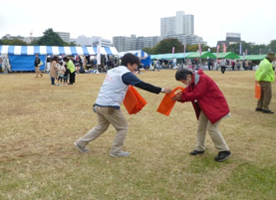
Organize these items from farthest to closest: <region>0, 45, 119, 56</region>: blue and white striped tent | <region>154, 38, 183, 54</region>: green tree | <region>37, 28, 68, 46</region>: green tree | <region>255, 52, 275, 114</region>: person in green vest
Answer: <region>154, 38, 183, 54</region>: green tree → <region>37, 28, 68, 46</region>: green tree → <region>0, 45, 119, 56</region>: blue and white striped tent → <region>255, 52, 275, 114</region>: person in green vest

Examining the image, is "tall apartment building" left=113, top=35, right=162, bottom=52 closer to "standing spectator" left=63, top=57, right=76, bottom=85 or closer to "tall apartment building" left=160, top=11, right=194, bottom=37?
"tall apartment building" left=160, top=11, right=194, bottom=37

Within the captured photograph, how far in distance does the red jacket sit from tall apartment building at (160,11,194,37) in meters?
184

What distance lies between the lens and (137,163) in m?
4.22

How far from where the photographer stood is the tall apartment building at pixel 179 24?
186500mm

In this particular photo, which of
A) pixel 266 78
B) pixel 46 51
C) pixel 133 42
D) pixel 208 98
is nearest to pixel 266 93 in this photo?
pixel 266 78

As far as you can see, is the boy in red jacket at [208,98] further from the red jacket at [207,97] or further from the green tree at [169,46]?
the green tree at [169,46]

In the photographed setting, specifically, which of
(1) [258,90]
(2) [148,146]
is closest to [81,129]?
(2) [148,146]

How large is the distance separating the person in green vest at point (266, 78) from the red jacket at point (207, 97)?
450 centimetres

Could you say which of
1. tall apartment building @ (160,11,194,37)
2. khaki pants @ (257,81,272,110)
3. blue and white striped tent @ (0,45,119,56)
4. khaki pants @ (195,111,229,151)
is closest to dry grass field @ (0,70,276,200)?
khaki pants @ (195,111,229,151)

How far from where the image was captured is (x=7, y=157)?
14.4ft

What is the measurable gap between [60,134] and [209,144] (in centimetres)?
292

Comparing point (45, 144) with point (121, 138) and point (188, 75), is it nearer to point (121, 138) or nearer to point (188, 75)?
point (121, 138)

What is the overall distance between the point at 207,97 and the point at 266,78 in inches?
183

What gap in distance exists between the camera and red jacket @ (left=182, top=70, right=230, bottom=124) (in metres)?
4.09
